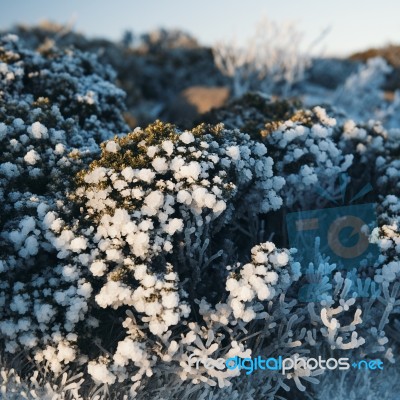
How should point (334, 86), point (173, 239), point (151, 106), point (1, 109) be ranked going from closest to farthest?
point (173, 239), point (1, 109), point (151, 106), point (334, 86)

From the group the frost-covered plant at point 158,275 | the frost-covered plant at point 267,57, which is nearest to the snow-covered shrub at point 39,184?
the frost-covered plant at point 158,275

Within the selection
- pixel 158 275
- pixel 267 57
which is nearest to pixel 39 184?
pixel 158 275

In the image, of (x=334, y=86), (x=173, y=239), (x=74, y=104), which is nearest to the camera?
→ (x=173, y=239)

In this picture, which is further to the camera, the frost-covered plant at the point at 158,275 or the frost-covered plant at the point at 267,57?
the frost-covered plant at the point at 267,57

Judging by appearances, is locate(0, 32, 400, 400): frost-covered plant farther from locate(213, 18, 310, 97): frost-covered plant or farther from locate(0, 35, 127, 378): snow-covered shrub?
locate(213, 18, 310, 97): frost-covered plant

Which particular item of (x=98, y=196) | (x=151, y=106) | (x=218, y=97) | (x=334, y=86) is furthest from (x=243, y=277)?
(x=334, y=86)

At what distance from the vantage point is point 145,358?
3004mm

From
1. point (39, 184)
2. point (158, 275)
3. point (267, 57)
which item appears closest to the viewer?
point (158, 275)

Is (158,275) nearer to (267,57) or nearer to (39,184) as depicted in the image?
(39,184)

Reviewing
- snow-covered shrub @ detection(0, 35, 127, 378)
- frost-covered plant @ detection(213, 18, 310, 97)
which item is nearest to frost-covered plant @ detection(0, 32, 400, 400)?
snow-covered shrub @ detection(0, 35, 127, 378)

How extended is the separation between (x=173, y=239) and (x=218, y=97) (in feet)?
27.1

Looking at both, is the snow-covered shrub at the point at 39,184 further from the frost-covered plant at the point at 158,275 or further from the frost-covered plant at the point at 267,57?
the frost-covered plant at the point at 267,57

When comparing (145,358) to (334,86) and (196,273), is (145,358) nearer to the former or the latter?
(196,273)

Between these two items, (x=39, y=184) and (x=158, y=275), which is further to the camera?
(x=39, y=184)
